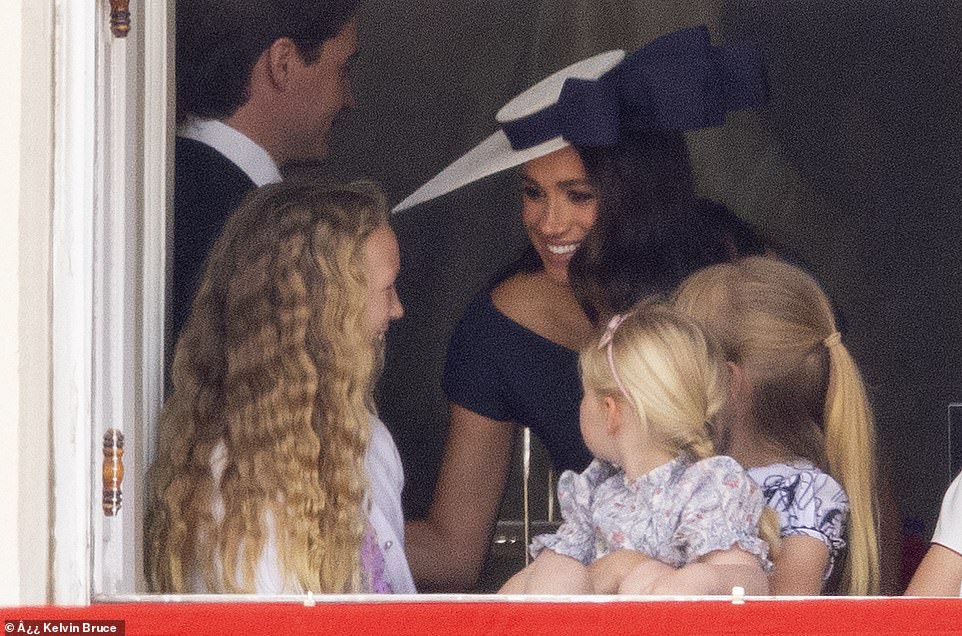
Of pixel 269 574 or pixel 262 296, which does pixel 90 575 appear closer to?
pixel 269 574

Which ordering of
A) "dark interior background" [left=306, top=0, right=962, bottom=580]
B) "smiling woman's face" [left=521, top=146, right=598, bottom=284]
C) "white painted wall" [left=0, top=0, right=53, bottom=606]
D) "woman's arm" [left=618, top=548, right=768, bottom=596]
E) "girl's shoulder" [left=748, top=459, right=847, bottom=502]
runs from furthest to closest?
"dark interior background" [left=306, top=0, right=962, bottom=580] → "smiling woman's face" [left=521, top=146, right=598, bottom=284] → "girl's shoulder" [left=748, top=459, right=847, bottom=502] → "woman's arm" [left=618, top=548, right=768, bottom=596] → "white painted wall" [left=0, top=0, right=53, bottom=606]

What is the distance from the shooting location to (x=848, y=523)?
3.07 metres

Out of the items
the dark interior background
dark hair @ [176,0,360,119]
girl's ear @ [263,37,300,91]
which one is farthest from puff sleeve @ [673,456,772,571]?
the dark interior background

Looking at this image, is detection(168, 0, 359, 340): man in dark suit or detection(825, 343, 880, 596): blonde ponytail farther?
detection(168, 0, 359, 340): man in dark suit

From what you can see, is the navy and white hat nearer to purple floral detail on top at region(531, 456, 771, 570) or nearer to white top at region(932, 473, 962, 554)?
purple floral detail on top at region(531, 456, 771, 570)

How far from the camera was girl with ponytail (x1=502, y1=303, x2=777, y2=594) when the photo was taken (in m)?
2.75

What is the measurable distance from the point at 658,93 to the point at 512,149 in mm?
386

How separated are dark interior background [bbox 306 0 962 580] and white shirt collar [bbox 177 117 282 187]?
1.09m

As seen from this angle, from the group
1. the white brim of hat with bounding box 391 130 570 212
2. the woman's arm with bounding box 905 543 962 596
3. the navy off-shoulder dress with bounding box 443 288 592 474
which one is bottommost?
the woman's arm with bounding box 905 543 962 596

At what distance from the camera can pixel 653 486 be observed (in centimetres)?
284

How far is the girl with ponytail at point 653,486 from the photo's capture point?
275 centimetres

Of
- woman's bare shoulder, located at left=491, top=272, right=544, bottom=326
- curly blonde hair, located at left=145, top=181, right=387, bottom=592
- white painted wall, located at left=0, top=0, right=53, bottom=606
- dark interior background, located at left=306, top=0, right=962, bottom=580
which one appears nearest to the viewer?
white painted wall, located at left=0, top=0, right=53, bottom=606

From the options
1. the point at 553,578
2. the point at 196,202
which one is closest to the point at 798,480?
the point at 553,578

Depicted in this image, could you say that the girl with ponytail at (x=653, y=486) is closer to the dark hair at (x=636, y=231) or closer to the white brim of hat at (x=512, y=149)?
the dark hair at (x=636, y=231)
